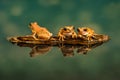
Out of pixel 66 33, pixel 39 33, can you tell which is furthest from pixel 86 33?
pixel 39 33

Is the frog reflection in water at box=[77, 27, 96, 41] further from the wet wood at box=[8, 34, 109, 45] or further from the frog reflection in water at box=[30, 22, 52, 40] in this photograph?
the frog reflection in water at box=[30, 22, 52, 40]

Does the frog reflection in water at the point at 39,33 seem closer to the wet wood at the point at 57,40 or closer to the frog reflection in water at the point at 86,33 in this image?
the wet wood at the point at 57,40

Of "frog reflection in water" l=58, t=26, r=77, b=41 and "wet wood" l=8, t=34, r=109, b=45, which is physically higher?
"frog reflection in water" l=58, t=26, r=77, b=41

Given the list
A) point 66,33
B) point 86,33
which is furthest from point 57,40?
point 86,33

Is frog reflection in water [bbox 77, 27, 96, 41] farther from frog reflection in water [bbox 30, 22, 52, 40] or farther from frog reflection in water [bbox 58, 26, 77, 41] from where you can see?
frog reflection in water [bbox 30, 22, 52, 40]

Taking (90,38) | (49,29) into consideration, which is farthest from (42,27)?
(90,38)

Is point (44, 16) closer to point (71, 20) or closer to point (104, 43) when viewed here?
point (71, 20)

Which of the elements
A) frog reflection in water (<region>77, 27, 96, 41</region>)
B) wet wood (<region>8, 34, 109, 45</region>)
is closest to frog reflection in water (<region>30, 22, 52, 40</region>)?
wet wood (<region>8, 34, 109, 45</region>)

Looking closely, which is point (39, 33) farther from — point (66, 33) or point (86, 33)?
point (86, 33)
